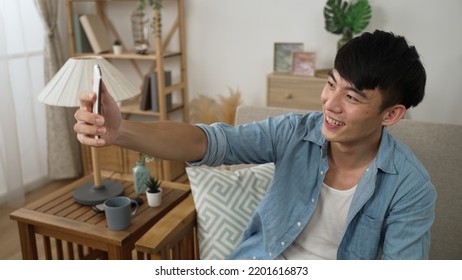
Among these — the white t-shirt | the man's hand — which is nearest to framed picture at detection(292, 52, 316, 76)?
the white t-shirt

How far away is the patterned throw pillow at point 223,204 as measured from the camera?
57.2 inches

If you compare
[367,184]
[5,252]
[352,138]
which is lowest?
[5,252]

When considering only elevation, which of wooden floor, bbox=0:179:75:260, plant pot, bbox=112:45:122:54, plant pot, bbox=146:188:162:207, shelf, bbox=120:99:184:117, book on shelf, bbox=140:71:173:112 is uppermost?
plant pot, bbox=112:45:122:54

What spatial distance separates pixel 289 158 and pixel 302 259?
29 centimetres

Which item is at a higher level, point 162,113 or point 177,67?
point 177,67

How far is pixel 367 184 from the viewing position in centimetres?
111

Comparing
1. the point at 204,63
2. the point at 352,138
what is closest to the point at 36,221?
the point at 352,138

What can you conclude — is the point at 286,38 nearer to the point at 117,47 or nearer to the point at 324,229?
the point at 117,47

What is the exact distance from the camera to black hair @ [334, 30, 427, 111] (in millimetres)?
989

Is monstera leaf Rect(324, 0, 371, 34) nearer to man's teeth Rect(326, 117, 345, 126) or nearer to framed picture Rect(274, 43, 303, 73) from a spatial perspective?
framed picture Rect(274, 43, 303, 73)

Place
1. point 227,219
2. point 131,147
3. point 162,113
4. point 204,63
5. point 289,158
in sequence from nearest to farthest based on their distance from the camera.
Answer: point 131,147, point 289,158, point 227,219, point 162,113, point 204,63

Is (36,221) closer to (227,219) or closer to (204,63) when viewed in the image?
(227,219)

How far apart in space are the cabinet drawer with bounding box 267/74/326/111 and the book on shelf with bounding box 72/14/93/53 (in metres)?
1.39

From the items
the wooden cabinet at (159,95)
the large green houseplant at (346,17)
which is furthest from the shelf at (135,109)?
the large green houseplant at (346,17)
